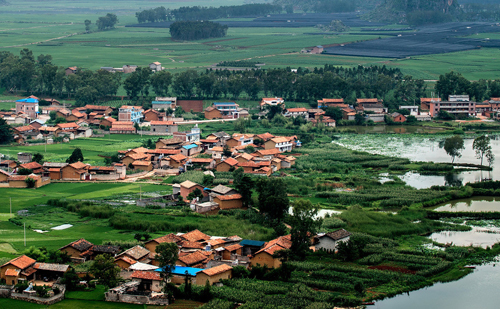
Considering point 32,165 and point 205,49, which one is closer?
point 32,165

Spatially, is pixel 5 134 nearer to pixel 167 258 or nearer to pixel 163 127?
pixel 163 127

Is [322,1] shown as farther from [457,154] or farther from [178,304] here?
[178,304]

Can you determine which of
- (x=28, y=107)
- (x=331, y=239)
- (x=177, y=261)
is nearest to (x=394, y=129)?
(x=28, y=107)

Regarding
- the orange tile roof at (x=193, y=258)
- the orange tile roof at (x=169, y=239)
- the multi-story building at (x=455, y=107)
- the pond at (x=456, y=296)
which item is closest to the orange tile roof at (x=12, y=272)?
the orange tile roof at (x=169, y=239)

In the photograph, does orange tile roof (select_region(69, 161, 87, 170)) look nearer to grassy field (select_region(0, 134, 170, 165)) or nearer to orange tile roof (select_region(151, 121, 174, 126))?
grassy field (select_region(0, 134, 170, 165))

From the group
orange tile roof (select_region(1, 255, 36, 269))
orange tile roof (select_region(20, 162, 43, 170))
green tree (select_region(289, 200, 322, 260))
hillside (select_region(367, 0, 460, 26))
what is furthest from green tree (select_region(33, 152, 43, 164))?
hillside (select_region(367, 0, 460, 26))

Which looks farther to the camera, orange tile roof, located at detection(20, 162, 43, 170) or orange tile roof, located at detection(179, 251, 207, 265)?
orange tile roof, located at detection(20, 162, 43, 170)
